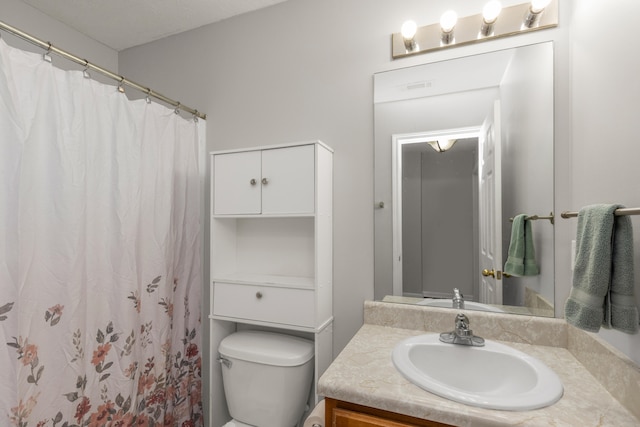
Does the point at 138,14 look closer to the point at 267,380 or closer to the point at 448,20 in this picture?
the point at 448,20

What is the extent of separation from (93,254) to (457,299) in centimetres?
148

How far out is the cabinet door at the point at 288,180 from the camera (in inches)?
55.2

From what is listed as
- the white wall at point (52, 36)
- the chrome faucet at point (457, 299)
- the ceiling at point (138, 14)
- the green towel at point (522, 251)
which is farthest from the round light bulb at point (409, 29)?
the white wall at point (52, 36)

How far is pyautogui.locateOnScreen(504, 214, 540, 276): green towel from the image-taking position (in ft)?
4.01

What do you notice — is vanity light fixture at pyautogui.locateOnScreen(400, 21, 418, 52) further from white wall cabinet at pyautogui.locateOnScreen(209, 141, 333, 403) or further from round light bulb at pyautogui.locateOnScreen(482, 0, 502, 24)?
white wall cabinet at pyautogui.locateOnScreen(209, 141, 333, 403)

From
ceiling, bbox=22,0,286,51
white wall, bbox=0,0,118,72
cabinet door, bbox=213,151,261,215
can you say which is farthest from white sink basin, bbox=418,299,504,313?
white wall, bbox=0,0,118,72

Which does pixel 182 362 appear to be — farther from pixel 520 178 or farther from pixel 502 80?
pixel 502 80

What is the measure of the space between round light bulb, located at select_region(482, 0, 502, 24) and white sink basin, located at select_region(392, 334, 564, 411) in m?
1.25

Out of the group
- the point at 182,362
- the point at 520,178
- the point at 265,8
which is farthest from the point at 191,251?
the point at 520,178

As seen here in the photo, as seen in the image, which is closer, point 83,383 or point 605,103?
point 605,103

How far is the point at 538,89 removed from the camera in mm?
1221

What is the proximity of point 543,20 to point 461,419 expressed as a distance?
143 cm

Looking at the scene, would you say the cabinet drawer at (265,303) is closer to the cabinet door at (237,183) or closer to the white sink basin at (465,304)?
the cabinet door at (237,183)

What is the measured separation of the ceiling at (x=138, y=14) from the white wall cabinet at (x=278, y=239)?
847mm
